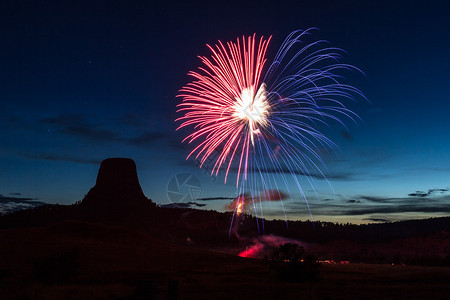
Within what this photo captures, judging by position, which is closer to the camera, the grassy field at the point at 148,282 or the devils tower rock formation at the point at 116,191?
the grassy field at the point at 148,282

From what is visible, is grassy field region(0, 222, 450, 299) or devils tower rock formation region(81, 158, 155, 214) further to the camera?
devils tower rock formation region(81, 158, 155, 214)

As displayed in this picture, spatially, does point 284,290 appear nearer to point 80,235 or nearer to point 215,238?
point 80,235

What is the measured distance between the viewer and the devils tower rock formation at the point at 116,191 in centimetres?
11054

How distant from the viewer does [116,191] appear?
113 meters

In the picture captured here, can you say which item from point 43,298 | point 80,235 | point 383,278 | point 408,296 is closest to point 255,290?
point 408,296

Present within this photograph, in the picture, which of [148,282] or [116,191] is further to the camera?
[116,191]

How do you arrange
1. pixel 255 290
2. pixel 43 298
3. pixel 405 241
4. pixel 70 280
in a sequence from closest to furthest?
pixel 43 298, pixel 255 290, pixel 70 280, pixel 405 241

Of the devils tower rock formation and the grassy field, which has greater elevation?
the devils tower rock formation

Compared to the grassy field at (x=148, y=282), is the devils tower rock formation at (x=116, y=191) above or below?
above

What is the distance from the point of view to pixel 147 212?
111 m

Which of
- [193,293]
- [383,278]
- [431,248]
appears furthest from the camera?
[431,248]

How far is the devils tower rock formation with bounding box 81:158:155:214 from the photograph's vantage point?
363 ft

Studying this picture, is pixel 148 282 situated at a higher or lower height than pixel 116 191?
lower

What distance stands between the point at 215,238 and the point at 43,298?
95469 millimetres
